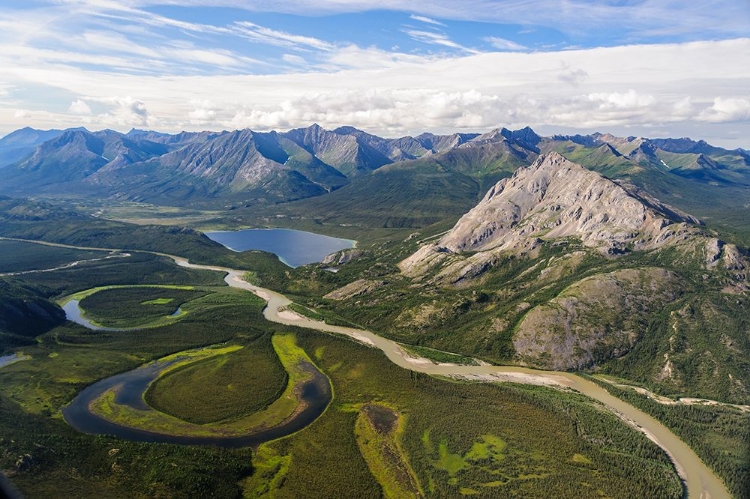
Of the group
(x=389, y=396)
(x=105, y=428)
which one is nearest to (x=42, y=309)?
(x=105, y=428)

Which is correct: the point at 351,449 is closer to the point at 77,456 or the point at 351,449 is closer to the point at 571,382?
the point at 77,456

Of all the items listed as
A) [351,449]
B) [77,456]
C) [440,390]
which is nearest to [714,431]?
[440,390]

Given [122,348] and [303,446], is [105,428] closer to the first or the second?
[303,446]

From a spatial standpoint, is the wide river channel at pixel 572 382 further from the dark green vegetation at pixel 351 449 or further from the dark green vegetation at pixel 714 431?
the dark green vegetation at pixel 351 449

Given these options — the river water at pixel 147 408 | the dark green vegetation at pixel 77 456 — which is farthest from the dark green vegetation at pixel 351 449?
the river water at pixel 147 408

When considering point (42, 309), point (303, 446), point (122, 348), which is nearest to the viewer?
point (303, 446)
